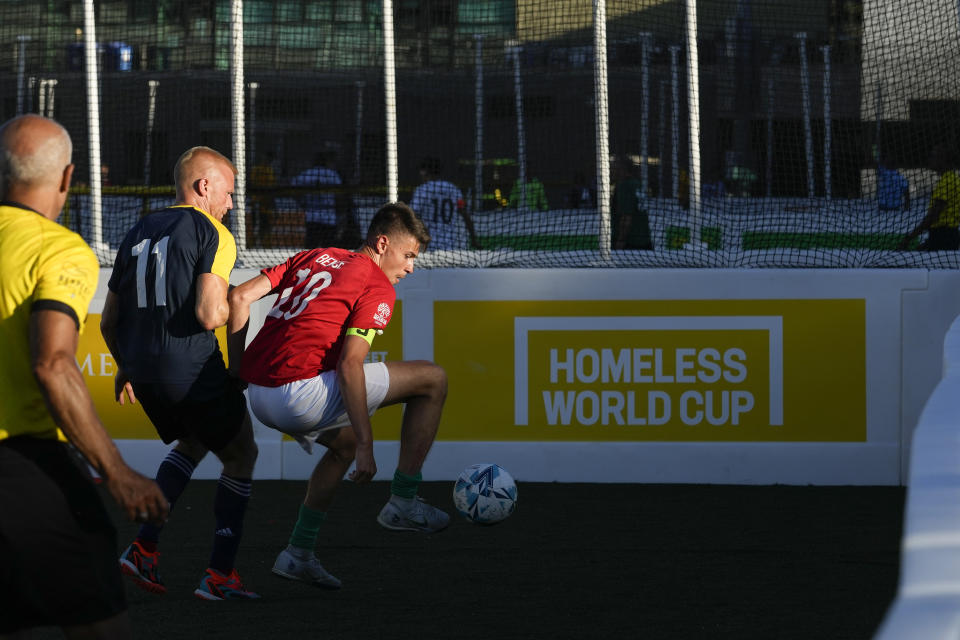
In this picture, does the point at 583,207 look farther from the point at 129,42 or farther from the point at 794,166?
the point at 129,42

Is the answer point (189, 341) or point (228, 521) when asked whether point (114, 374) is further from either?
point (228, 521)

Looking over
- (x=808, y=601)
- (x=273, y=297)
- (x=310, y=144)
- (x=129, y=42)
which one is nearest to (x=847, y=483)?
(x=808, y=601)

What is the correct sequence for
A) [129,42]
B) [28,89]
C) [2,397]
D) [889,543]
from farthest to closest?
[129,42]
[28,89]
[889,543]
[2,397]

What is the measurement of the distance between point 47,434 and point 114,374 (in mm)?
5661

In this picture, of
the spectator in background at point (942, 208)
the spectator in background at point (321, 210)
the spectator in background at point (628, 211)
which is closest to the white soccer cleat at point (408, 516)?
the spectator in background at point (628, 211)

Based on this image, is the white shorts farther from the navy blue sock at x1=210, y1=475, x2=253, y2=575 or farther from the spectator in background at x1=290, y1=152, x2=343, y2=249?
the spectator in background at x1=290, y1=152, x2=343, y2=249

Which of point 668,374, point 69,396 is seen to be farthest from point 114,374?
point 69,396

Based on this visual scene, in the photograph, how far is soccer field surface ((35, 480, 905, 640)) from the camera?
16.3 feet

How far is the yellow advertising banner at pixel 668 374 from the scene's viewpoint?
26.7 feet

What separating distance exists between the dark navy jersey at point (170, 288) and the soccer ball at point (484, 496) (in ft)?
5.29

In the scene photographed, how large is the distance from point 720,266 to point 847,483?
5.06 feet

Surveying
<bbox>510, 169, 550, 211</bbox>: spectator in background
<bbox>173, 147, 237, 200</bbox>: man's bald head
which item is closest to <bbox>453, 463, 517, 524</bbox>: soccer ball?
<bbox>173, 147, 237, 200</bbox>: man's bald head

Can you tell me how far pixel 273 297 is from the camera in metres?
8.61

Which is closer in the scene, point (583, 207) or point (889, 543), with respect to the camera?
point (889, 543)
